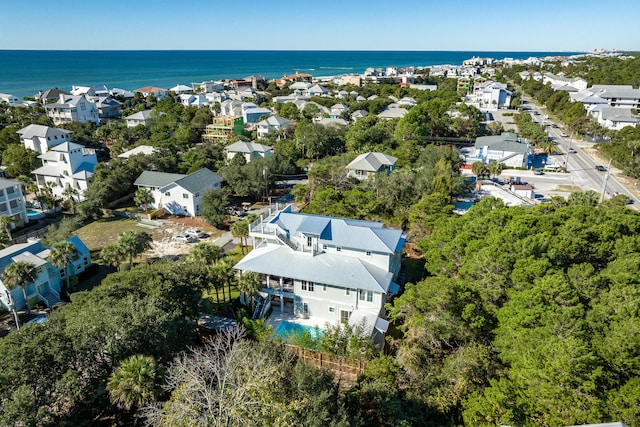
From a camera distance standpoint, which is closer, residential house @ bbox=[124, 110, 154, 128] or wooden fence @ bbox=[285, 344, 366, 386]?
wooden fence @ bbox=[285, 344, 366, 386]

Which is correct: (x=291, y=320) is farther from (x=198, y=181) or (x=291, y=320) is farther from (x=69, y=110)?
(x=69, y=110)

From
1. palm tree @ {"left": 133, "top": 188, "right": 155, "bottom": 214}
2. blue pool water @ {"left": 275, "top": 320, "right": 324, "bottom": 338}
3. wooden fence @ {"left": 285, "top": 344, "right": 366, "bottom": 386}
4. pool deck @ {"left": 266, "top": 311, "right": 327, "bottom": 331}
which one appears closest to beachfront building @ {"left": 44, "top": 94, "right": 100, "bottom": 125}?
palm tree @ {"left": 133, "top": 188, "right": 155, "bottom": 214}

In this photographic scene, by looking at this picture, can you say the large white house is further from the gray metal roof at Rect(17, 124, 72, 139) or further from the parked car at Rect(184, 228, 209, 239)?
the gray metal roof at Rect(17, 124, 72, 139)

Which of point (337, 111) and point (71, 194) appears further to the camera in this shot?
point (337, 111)

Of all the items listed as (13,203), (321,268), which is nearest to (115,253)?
(321,268)

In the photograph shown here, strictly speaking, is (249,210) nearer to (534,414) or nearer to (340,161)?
(340,161)

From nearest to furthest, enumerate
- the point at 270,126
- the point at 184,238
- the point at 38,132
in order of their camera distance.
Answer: the point at 184,238 → the point at 38,132 → the point at 270,126
